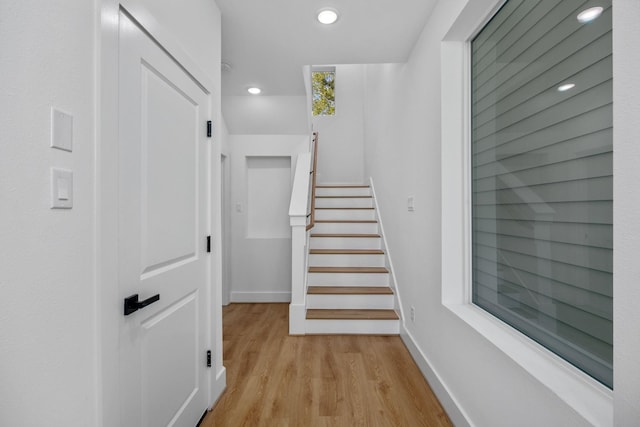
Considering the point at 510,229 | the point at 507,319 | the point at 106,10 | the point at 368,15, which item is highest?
the point at 368,15

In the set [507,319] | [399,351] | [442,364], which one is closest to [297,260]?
[399,351]

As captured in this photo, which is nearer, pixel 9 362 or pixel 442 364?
pixel 9 362

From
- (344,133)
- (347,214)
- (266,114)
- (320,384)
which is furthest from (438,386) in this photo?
(344,133)

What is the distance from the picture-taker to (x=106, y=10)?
0.98 m

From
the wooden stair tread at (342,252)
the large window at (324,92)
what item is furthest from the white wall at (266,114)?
the large window at (324,92)

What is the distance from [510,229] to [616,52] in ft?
2.68

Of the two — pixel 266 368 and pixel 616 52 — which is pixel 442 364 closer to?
pixel 266 368

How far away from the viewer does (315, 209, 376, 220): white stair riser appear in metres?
4.26

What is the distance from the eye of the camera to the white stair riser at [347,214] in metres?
4.26

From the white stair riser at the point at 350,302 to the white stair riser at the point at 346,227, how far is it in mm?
1119

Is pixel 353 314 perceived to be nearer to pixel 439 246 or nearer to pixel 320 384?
pixel 320 384

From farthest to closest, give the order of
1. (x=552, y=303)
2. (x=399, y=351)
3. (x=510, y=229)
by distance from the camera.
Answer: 1. (x=399, y=351)
2. (x=510, y=229)
3. (x=552, y=303)

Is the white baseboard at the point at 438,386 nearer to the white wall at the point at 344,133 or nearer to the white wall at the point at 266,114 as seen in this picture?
the white wall at the point at 266,114

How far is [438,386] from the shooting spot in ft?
6.20
